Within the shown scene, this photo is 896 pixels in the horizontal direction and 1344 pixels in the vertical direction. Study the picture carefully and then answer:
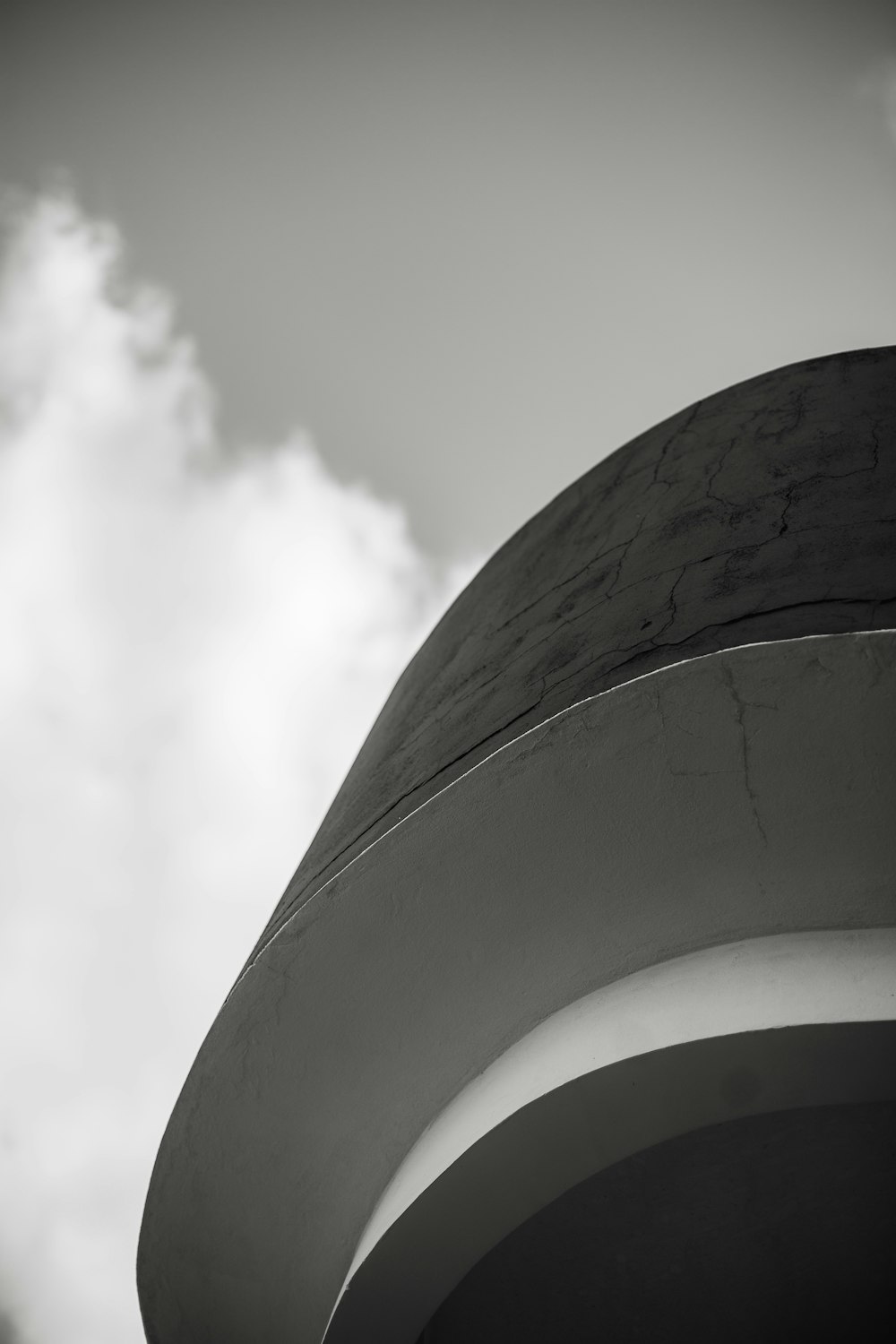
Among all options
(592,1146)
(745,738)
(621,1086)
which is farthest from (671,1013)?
(745,738)

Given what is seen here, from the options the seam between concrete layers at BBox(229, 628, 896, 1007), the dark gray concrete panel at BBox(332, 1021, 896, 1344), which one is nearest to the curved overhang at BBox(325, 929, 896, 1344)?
the dark gray concrete panel at BBox(332, 1021, 896, 1344)

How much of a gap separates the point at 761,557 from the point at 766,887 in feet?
2.63

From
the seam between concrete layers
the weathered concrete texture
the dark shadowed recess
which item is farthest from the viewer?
the dark shadowed recess

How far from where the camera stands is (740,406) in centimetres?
340

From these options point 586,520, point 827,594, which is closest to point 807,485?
point 827,594

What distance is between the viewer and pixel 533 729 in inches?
93.4

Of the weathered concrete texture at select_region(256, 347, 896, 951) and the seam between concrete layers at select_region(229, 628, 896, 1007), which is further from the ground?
the weathered concrete texture at select_region(256, 347, 896, 951)

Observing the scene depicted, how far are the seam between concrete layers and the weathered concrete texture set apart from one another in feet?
0.28

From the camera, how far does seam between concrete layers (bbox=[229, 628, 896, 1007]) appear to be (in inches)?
85.3

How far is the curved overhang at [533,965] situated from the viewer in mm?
2250

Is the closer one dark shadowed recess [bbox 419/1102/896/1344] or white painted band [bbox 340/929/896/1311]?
white painted band [bbox 340/929/896/1311]

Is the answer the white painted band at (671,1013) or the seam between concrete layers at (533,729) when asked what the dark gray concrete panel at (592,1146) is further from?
the seam between concrete layers at (533,729)

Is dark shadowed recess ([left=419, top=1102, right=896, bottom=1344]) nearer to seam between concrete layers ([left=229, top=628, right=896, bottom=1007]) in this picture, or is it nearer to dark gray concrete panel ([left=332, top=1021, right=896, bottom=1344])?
dark gray concrete panel ([left=332, top=1021, right=896, bottom=1344])

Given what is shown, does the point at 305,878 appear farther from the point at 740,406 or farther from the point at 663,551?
the point at 740,406
